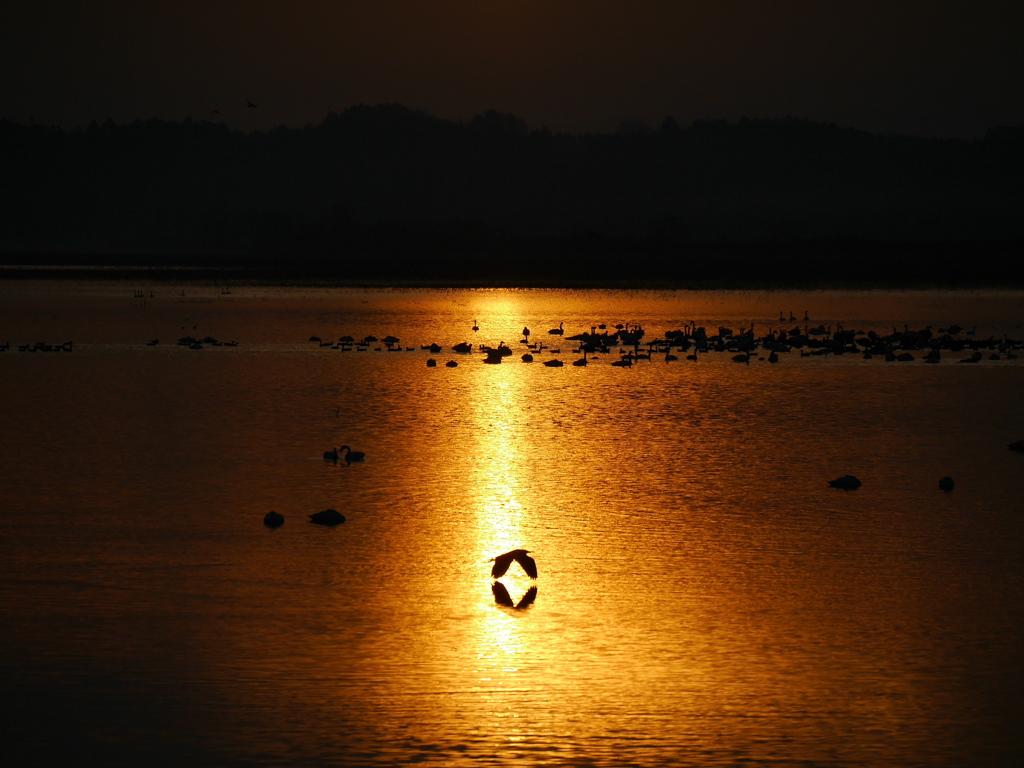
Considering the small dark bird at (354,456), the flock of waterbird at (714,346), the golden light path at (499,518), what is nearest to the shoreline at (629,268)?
the flock of waterbird at (714,346)

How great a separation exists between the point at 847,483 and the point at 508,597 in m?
7.90

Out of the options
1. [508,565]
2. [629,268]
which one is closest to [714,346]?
[508,565]

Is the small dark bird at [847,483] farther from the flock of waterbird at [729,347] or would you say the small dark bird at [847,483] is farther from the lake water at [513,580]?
the flock of waterbird at [729,347]

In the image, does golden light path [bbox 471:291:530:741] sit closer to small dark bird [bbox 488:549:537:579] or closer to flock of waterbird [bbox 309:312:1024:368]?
small dark bird [bbox 488:549:537:579]

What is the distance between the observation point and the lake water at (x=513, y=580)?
10.0 meters

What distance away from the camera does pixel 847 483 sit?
63.7ft

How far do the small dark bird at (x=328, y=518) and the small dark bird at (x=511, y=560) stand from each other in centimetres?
357

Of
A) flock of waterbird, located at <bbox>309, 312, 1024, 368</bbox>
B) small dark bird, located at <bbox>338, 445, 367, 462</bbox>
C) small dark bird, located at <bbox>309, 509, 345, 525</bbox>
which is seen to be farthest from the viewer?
flock of waterbird, located at <bbox>309, 312, 1024, 368</bbox>

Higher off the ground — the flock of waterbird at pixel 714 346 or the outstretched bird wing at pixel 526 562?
the outstretched bird wing at pixel 526 562

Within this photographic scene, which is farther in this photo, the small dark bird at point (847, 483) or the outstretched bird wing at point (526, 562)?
the small dark bird at point (847, 483)

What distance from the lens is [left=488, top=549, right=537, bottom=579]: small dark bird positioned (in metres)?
13.8

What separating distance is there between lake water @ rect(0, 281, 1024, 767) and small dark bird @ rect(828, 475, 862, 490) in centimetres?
29

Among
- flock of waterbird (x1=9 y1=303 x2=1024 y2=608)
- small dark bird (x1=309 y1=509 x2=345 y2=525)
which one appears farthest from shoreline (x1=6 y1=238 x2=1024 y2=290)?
small dark bird (x1=309 y1=509 x2=345 y2=525)

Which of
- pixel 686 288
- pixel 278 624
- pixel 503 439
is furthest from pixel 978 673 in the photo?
pixel 686 288
